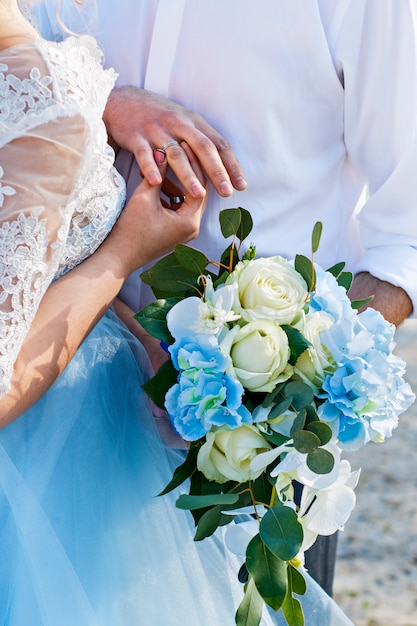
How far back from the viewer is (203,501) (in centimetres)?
123

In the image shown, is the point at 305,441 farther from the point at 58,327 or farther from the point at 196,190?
the point at 196,190

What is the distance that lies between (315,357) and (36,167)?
→ 0.48m

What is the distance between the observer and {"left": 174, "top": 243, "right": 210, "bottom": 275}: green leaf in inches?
52.1

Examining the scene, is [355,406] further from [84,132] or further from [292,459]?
[84,132]

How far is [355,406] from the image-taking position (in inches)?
49.0

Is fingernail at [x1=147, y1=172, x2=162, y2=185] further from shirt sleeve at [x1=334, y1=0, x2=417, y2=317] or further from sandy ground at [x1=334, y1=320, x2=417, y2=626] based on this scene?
sandy ground at [x1=334, y1=320, x2=417, y2=626]

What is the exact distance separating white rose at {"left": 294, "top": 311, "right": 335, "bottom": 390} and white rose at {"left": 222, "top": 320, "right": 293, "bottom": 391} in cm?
3

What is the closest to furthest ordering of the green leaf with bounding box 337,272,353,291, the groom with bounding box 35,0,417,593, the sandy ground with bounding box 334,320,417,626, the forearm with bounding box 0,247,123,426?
the forearm with bounding box 0,247,123,426 < the green leaf with bounding box 337,272,353,291 < the groom with bounding box 35,0,417,593 < the sandy ground with bounding box 334,320,417,626

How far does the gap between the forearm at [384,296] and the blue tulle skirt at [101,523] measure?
1.61 ft

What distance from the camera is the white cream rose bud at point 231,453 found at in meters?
1.25

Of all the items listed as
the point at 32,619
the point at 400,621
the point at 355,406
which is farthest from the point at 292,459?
the point at 400,621

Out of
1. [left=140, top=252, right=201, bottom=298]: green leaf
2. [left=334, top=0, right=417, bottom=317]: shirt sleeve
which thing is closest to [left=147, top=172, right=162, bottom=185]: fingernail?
[left=140, top=252, right=201, bottom=298]: green leaf

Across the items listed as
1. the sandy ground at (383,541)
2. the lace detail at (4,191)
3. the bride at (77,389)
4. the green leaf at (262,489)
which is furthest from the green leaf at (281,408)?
the sandy ground at (383,541)

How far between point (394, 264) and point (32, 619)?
37.7 inches
